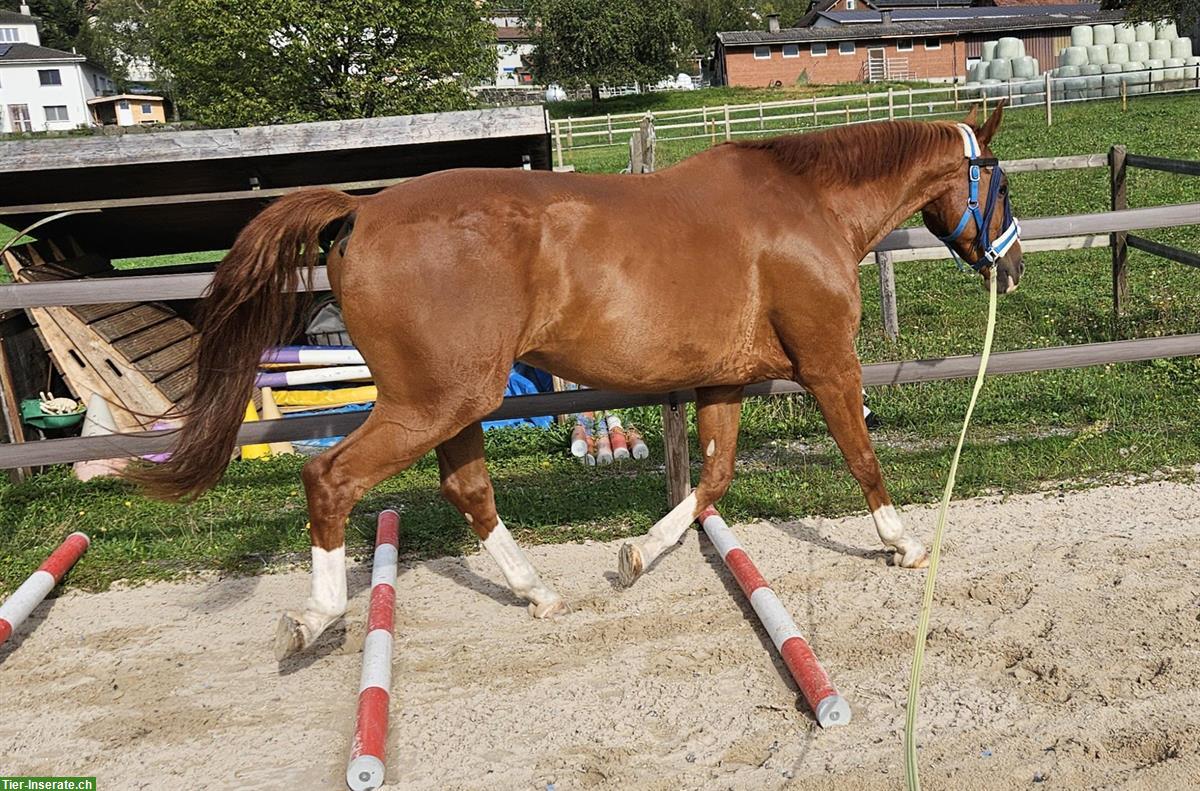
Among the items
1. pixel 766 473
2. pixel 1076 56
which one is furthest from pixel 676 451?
pixel 1076 56

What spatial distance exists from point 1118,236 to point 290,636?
7.76 metres

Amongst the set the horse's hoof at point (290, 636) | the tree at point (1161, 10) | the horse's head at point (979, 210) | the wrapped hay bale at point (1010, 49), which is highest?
the tree at point (1161, 10)

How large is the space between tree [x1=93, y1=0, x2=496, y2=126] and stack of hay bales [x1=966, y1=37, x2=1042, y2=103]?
→ 18.7m

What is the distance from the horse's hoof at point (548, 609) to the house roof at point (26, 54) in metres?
87.0

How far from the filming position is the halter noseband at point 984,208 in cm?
436

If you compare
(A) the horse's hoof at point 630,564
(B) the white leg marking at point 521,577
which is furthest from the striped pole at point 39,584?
(A) the horse's hoof at point 630,564

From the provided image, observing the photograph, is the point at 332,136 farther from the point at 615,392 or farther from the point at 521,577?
the point at 521,577

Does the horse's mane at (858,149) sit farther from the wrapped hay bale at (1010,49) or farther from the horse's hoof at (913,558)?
the wrapped hay bale at (1010,49)

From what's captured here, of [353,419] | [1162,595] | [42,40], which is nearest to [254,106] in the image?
[353,419]

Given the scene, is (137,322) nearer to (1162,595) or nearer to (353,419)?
(353,419)

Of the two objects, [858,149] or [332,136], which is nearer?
[858,149]

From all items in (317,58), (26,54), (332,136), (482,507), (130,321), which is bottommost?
(482,507)

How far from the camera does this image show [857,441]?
4352 millimetres

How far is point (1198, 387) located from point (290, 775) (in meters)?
6.27
